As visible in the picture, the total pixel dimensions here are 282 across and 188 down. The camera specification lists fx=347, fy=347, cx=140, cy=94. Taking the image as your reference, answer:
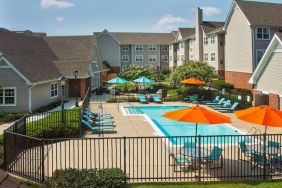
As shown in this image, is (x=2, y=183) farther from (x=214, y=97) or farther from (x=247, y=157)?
(x=214, y=97)

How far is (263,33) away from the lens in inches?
1693

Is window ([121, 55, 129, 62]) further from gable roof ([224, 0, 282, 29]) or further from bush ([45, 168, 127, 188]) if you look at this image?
bush ([45, 168, 127, 188])

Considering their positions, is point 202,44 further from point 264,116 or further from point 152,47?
point 264,116

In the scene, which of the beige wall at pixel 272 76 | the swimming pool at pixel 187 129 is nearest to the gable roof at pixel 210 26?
the beige wall at pixel 272 76

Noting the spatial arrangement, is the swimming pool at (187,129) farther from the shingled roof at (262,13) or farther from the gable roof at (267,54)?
the shingled roof at (262,13)

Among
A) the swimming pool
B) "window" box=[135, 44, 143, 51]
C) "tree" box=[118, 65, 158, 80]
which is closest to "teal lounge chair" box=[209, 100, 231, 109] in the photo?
the swimming pool

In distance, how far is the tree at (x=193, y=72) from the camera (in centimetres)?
4044

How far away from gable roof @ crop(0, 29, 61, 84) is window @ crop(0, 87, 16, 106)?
1906 mm

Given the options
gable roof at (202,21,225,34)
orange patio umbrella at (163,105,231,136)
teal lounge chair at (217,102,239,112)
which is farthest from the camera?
gable roof at (202,21,225,34)

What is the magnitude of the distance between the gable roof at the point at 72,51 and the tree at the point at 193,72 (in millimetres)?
10722

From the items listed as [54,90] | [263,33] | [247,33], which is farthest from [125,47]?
[54,90]

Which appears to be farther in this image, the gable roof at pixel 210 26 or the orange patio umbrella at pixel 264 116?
the gable roof at pixel 210 26

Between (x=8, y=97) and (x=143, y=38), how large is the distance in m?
60.4

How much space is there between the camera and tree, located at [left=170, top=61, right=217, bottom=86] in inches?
1592
